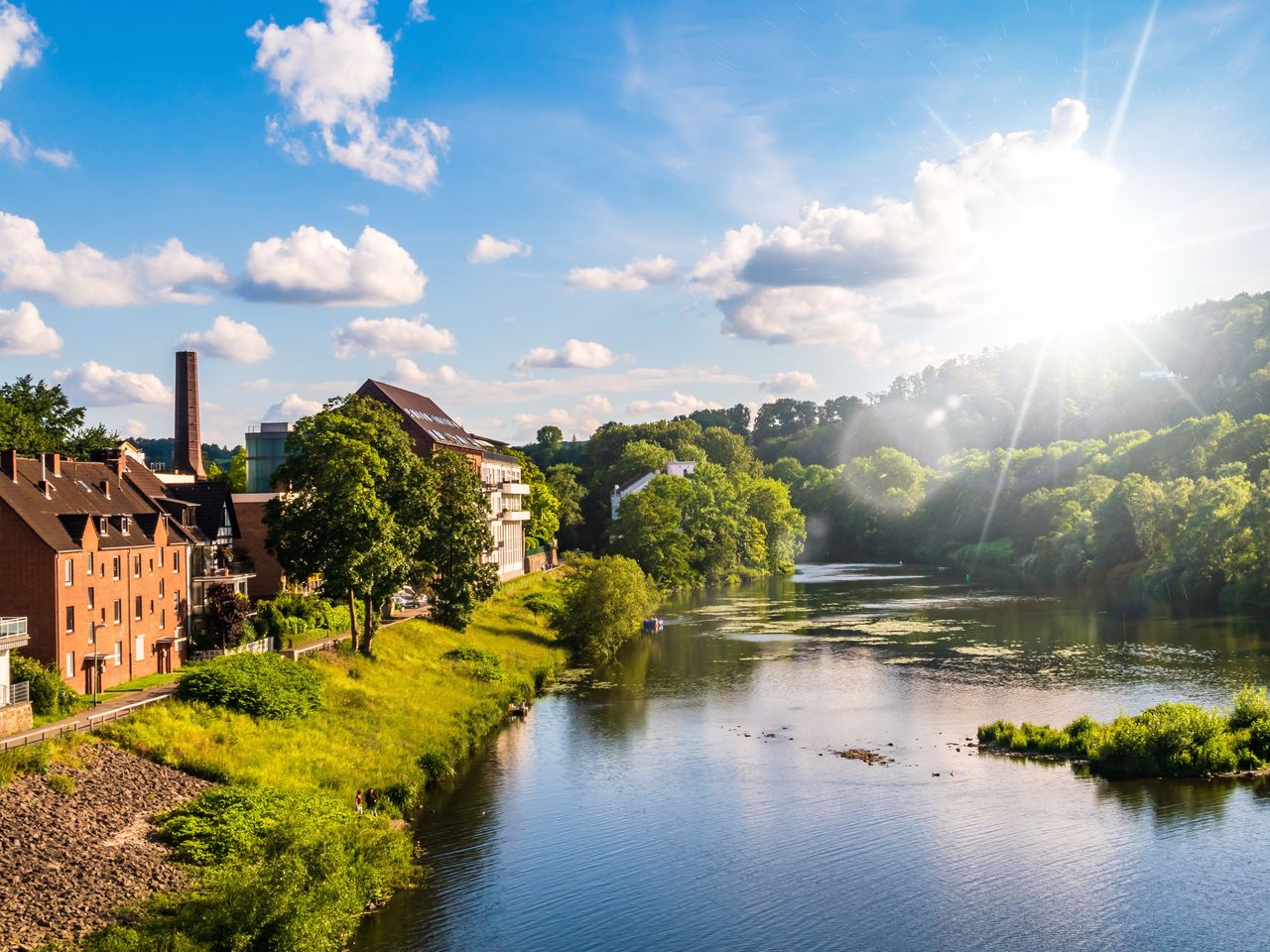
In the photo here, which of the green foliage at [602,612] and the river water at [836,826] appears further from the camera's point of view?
the green foliage at [602,612]

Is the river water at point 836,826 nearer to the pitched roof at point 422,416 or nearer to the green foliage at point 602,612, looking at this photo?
the green foliage at point 602,612

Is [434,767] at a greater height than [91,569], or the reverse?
[91,569]

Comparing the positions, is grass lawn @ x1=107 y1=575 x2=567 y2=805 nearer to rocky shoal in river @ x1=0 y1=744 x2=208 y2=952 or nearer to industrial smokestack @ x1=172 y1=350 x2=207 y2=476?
rocky shoal in river @ x1=0 y1=744 x2=208 y2=952

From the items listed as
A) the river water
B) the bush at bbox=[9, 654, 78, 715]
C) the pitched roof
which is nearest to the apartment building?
the pitched roof

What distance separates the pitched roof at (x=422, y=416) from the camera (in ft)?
249

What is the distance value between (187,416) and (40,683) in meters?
54.8

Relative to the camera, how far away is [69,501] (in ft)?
134

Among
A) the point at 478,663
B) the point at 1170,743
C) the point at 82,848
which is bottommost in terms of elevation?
the point at 1170,743

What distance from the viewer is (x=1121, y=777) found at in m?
36.8

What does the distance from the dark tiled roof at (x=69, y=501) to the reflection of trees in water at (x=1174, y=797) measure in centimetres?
3538

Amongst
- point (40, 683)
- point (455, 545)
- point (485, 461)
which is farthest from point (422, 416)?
point (40, 683)

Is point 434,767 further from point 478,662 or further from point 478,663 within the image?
point 478,662

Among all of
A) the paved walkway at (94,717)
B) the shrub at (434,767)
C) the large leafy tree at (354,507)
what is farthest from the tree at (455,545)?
the paved walkway at (94,717)

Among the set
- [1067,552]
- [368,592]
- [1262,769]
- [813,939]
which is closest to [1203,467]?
[1067,552]
